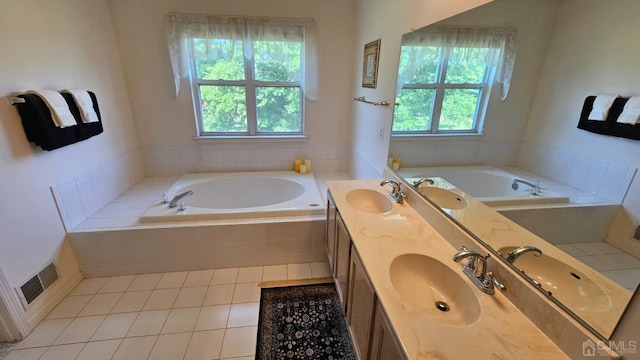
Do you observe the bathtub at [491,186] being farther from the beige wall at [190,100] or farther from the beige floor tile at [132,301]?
the beige floor tile at [132,301]

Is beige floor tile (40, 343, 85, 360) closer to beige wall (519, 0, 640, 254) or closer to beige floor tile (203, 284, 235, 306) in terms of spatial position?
beige floor tile (203, 284, 235, 306)

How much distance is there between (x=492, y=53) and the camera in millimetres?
1146

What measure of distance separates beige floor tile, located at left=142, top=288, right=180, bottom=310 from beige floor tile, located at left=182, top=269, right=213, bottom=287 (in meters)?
0.10

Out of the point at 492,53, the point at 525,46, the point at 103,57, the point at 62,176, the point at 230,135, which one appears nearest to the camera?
the point at 525,46

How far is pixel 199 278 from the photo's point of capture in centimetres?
214

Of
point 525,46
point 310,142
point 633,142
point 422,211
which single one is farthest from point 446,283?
point 310,142

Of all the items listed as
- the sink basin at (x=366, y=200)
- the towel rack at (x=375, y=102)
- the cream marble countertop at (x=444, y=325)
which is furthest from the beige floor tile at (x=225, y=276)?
the towel rack at (x=375, y=102)

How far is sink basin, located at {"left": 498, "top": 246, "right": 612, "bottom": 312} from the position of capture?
725mm

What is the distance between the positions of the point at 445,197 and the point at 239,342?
1494mm

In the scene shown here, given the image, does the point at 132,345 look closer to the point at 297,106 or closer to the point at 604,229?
the point at 604,229

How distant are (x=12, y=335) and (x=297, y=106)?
9.40 feet

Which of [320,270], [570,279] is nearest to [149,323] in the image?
[320,270]

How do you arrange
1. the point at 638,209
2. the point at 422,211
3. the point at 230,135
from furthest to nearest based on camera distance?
the point at 230,135 < the point at 422,211 < the point at 638,209

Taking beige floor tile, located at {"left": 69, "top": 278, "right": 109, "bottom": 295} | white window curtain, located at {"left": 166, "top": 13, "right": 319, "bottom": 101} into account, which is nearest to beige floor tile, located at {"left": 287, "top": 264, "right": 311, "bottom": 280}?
beige floor tile, located at {"left": 69, "top": 278, "right": 109, "bottom": 295}
